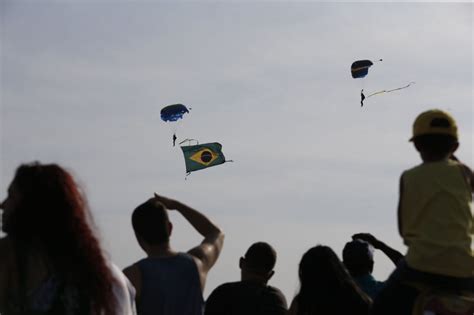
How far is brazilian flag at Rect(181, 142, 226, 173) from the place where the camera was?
40.8 meters

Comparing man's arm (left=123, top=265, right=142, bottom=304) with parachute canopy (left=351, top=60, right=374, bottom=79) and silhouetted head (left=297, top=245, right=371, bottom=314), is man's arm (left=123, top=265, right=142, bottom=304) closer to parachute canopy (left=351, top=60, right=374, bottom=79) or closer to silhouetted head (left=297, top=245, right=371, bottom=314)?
silhouetted head (left=297, top=245, right=371, bottom=314)

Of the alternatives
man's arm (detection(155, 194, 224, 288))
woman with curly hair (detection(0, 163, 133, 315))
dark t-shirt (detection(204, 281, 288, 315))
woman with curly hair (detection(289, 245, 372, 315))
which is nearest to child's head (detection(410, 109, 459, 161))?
woman with curly hair (detection(289, 245, 372, 315))

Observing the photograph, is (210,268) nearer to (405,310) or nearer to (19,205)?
(405,310)

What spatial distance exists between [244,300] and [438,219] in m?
3.26

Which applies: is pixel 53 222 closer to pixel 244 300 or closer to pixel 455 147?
pixel 455 147

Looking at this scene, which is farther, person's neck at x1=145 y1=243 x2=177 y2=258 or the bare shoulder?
the bare shoulder

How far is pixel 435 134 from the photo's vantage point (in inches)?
257

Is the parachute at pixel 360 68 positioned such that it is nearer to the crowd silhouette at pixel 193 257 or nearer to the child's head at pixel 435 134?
the crowd silhouette at pixel 193 257

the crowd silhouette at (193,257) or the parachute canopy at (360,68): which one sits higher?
the parachute canopy at (360,68)

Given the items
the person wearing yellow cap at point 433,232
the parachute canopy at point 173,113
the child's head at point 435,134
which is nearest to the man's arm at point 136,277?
the person wearing yellow cap at point 433,232

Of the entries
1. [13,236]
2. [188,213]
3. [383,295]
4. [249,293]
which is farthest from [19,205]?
[249,293]

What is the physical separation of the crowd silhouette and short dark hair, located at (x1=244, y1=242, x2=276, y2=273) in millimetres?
930

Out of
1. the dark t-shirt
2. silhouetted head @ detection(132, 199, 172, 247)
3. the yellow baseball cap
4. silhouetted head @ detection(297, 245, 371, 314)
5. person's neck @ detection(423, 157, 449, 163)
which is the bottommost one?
the dark t-shirt

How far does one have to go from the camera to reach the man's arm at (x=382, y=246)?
8.30m
